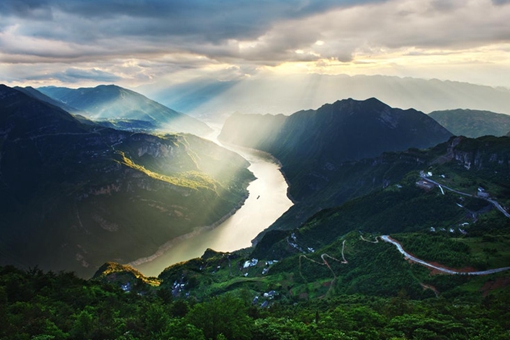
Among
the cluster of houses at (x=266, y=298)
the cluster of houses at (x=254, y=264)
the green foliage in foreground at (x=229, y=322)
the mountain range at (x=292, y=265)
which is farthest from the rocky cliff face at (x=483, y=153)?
the cluster of houses at (x=266, y=298)

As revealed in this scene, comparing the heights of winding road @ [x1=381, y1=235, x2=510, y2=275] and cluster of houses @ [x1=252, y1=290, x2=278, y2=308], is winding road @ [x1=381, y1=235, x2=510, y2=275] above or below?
above

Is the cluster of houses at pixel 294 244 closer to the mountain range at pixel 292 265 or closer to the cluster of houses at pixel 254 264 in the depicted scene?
the mountain range at pixel 292 265

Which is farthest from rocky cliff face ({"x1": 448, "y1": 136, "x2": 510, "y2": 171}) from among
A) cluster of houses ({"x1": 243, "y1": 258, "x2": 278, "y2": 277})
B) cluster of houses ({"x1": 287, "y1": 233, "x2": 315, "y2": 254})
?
cluster of houses ({"x1": 243, "y1": 258, "x2": 278, "y2": 277})

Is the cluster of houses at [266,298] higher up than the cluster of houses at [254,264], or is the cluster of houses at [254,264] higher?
the cluster of houses at [266,298]

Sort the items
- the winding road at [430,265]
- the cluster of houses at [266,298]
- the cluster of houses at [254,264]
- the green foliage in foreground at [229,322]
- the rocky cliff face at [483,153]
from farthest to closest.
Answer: the rocky cliff face at [483,153] < the cluster of houses at [254,264] < the cluster of houses at [266,298] < the winding road at [430,265] < the green foliage in foreground at [229,322]

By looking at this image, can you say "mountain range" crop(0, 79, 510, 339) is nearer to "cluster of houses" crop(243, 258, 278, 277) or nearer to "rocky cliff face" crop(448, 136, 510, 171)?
"rocky cliff face" crop(448, 136, 510, 171)

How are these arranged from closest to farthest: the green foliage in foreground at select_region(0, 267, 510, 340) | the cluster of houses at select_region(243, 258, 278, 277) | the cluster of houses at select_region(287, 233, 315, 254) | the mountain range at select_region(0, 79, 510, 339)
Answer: the green foliage in foreground at select_region(0, 267, 510, 340) → the mountain range at select_region(0, 79, 510, 339) → the cluster of houses at select_region(243, 258, 278, 277) → the cluster of houses at select_region(287, 233, 315, 254)

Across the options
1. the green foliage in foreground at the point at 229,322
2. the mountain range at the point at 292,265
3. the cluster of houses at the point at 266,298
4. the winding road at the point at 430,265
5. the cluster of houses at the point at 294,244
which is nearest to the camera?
the green foliage in foreground at the point at 229,322

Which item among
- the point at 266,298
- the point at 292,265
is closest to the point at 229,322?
the point at 266,298

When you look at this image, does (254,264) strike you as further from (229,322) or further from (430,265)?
(229,322)

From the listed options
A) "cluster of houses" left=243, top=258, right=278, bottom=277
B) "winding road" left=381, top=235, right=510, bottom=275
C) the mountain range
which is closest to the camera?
the mountain range

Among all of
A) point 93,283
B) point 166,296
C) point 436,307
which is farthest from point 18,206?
point 436,307

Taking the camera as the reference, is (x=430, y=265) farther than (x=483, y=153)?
No

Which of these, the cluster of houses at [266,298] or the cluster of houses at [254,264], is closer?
the cluster of houses at [266,298]
